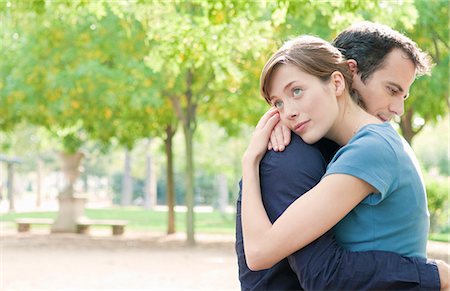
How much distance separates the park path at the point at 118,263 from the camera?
12562 mm

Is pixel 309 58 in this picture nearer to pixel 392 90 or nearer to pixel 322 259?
pixel 392 90

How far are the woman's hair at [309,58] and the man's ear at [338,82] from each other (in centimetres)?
1

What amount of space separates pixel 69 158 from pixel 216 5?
20.0 meters

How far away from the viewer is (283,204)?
2176 millimetres

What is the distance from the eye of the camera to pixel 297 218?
210 cm

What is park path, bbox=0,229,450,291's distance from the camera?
12.6m

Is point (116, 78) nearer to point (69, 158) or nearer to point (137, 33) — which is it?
point (137, 33)

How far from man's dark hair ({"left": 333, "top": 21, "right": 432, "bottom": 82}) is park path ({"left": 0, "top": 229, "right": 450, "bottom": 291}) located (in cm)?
984

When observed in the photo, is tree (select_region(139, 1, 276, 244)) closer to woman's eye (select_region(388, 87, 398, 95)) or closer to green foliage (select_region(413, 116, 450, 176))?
woman's eye (select_region(388, 87, 398, 95))

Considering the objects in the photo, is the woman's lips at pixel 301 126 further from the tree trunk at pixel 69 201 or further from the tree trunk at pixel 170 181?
the tree trunk at pixel 69 201

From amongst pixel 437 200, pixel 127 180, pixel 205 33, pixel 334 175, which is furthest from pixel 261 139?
pixel 127 180

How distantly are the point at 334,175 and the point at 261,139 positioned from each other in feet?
1.03

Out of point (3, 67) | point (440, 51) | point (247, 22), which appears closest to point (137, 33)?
point (3, 67)

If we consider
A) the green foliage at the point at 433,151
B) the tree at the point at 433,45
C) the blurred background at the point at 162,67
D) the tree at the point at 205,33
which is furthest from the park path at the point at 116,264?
the green foliage at the point at 433,151
